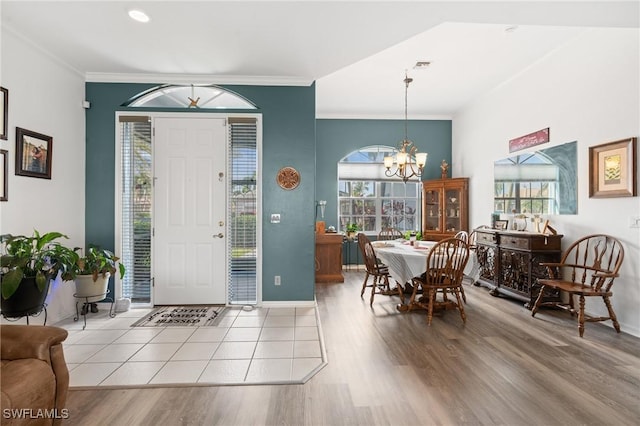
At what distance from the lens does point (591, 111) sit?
3660 millimetres

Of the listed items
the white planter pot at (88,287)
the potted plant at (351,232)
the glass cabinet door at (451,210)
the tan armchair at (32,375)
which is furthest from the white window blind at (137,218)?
the glass cabinet door at (451,210)

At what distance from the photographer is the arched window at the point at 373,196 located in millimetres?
7051

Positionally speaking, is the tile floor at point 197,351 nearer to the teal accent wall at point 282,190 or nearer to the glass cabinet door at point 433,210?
the teal accent wall at point 282,190

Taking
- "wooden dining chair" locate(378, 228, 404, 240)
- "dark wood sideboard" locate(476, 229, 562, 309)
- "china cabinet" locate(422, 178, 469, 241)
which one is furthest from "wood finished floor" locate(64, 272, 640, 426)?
"wooden dining chair" locate(378, 228, 404, 240)

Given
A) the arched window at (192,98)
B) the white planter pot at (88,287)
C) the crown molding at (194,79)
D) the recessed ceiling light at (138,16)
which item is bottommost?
the white planter pot at (88,287)

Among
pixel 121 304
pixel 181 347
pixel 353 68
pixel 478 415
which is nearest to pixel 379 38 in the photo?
pixel 353 68

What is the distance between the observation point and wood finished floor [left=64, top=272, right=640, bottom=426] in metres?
1.96

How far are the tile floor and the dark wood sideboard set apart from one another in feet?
8.39

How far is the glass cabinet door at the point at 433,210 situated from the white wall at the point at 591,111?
1518 mm

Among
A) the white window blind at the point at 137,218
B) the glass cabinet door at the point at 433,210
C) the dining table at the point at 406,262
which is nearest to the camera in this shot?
the dining table at the point at 406,262

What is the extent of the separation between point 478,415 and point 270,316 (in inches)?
92.8

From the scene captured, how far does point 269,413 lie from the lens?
199 cm

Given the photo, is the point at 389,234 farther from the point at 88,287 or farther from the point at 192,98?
the point at 88,287

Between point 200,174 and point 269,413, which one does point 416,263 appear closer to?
point 269,413
